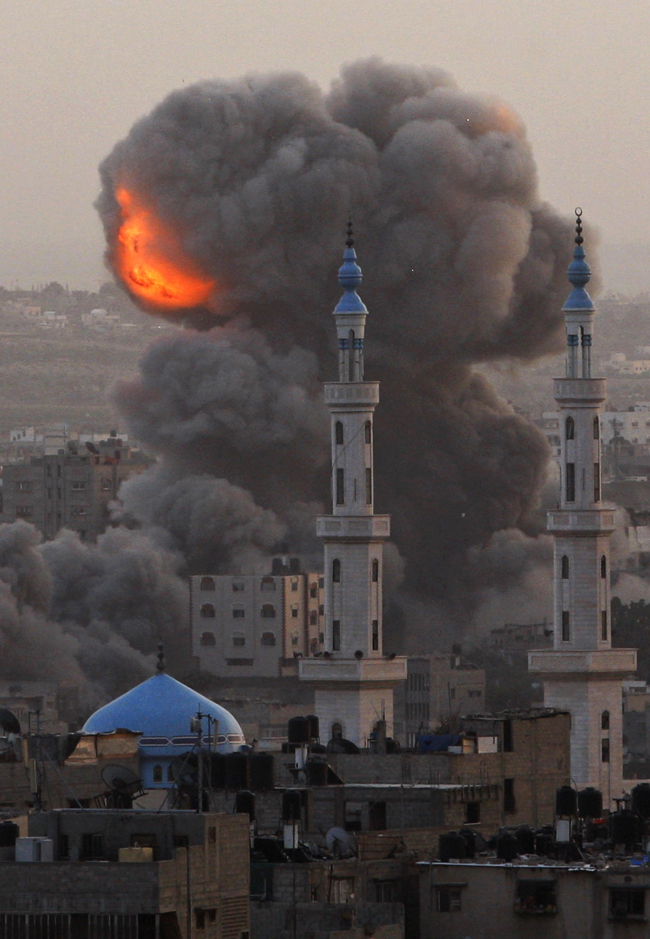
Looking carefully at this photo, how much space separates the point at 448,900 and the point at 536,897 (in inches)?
52.7

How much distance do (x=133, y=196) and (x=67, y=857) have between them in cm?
7611

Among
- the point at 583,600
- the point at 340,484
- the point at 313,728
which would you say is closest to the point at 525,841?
the point at 313,728

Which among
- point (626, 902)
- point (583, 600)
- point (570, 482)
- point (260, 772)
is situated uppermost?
point (570, 482)

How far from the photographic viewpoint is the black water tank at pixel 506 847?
4344 centimetres

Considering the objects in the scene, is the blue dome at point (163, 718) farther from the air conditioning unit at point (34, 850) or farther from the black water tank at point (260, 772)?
the air conditioning unit at point (34, 850)

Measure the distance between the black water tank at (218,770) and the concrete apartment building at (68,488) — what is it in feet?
244

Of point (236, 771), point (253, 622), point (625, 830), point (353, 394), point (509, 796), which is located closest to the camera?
point (625, 830)

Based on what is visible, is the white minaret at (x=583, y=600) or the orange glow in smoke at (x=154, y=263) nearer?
the white minaret at (x=583, y=600)

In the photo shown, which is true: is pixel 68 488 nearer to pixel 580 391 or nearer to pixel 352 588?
pixel 352 588

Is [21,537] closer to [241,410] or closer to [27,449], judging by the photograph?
[241,410]

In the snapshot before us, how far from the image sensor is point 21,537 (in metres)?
108

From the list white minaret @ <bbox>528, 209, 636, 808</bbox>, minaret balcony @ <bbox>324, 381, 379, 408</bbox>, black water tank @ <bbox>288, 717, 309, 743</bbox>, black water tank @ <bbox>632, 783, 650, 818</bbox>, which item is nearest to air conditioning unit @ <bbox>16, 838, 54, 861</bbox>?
black water tank @ <bbox>632, 783, 650, 818</bbox>

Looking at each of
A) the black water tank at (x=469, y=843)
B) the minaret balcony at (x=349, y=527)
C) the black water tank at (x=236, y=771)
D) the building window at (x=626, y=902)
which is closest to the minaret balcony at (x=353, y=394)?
the minaret balcony at (x=349, y=527)

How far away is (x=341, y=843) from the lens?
45750 mm
